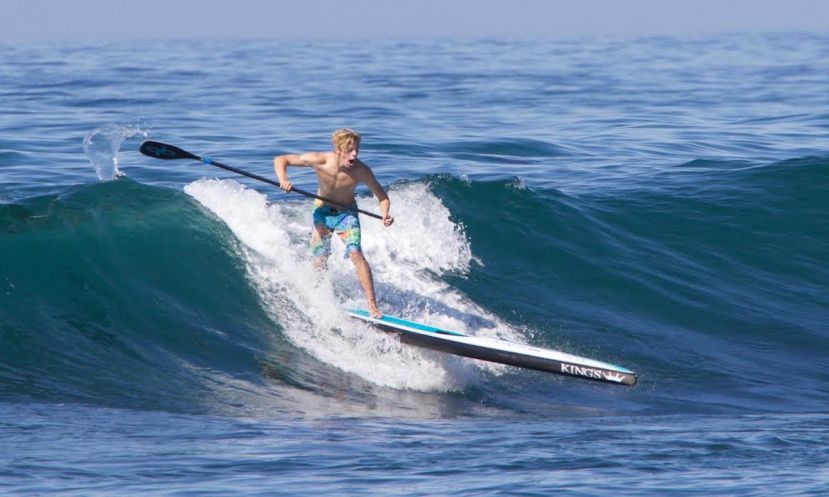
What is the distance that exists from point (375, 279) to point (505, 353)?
102 inches

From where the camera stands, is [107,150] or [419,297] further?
[107,150]

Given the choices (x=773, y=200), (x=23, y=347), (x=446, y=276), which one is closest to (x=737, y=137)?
(x=773, y=200)

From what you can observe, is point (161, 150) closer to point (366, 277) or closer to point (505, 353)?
point (366, 277)

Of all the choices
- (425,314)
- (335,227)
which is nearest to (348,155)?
(335,227)

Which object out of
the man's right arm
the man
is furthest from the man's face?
the man's right arm

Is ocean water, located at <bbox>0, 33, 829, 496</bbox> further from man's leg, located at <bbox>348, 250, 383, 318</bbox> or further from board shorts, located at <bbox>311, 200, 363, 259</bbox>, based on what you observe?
board shorts, located at <bbox>311, 200, 363, 259</bbox>

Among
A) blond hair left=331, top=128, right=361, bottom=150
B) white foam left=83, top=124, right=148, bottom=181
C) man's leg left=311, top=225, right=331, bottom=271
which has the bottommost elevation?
man's leg left=311, top=225, right=331, bottom=271

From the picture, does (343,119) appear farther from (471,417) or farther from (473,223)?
(471,417)

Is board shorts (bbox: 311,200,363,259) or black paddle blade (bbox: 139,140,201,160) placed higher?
black paddle blade (bbox: 139,140,201,160)

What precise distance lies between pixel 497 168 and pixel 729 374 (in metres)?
7.09

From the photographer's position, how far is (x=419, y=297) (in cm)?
1216

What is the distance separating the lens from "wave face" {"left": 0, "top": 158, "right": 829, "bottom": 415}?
33.6 ft

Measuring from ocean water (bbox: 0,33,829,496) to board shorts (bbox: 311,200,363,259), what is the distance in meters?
0.70

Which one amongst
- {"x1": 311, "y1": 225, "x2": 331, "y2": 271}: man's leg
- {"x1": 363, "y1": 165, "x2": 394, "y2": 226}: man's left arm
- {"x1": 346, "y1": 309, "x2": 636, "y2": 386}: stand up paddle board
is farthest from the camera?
{"x1": 311, "y1": 225, "x2": 331, "y2": 271}: man's leg
